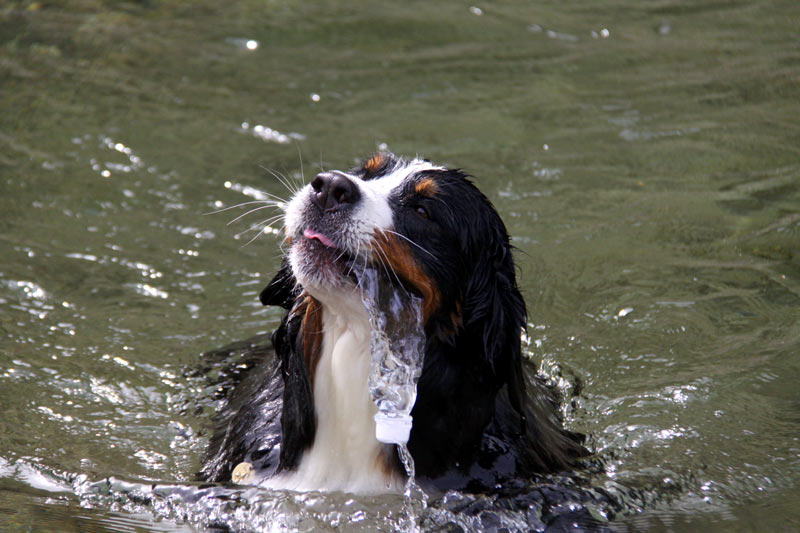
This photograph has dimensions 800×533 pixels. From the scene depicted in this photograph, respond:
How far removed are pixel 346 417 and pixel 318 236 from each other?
0.69 m

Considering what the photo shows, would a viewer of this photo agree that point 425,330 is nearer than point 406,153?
Yes

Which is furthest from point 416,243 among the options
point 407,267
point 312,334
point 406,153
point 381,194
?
point 406,153

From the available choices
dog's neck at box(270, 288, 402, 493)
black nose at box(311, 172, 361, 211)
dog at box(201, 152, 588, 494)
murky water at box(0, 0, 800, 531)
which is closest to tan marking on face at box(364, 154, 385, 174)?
dog at box(201, 152, 588, 494)

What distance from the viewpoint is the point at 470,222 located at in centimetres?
378

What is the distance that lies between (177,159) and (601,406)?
396 cm

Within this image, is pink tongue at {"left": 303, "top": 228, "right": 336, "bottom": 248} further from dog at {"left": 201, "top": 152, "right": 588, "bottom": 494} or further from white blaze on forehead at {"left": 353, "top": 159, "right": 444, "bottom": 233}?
white blaze on forehead at {"left": 353, "top": 159, "right": 444, "bottom": 233}

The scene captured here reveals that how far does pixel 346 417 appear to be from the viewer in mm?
3730

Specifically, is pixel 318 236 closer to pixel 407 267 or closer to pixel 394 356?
pixel 407 267

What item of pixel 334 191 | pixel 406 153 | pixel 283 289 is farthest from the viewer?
pixel 406 153

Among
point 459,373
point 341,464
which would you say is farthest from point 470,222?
point 341,464

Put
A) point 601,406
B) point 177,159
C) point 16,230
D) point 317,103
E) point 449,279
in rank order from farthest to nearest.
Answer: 1. point 317,103
2. point 177,159
3. point 16,230
4. point 601,406
5. point 449,279

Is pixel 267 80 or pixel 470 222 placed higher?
pixel 470 222

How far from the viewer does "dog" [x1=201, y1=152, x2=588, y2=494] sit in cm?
359

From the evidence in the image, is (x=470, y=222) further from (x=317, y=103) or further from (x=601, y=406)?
(x=317, y=103)
